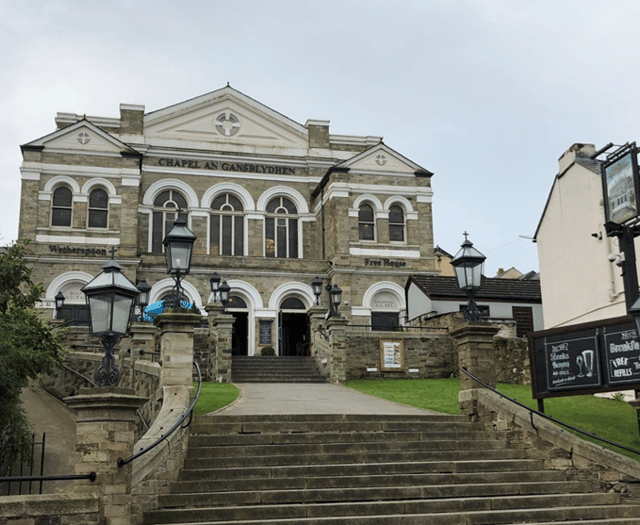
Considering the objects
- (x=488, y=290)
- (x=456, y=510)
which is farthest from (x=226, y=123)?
(x=456, y=510)

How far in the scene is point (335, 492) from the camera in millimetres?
12016

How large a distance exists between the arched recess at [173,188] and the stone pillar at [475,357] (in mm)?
24174

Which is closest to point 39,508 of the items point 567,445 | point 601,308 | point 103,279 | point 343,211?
point 103,279

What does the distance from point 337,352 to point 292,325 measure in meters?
11.4

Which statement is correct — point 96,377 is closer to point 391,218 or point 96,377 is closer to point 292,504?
point 292,504

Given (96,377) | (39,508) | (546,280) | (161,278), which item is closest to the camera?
(39,508)

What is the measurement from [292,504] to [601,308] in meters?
14.9

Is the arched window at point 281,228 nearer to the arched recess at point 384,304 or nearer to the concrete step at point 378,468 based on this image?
the arched recess at point 384,304

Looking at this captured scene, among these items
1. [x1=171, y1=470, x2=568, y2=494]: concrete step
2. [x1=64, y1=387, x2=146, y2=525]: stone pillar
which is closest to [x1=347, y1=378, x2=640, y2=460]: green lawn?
[x1=171, y1=470, x2=568, y2=494]: concrete step

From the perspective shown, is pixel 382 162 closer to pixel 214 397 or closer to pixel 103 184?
pixel 103 184

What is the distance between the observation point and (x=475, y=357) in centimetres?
1641

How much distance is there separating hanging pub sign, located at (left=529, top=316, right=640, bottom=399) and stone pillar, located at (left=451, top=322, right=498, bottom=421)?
1.00 m

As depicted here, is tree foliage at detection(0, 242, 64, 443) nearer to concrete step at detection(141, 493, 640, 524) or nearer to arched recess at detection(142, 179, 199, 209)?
concrete step at detection(141, 493, 640, 524)

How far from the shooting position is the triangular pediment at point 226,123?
131 ft
